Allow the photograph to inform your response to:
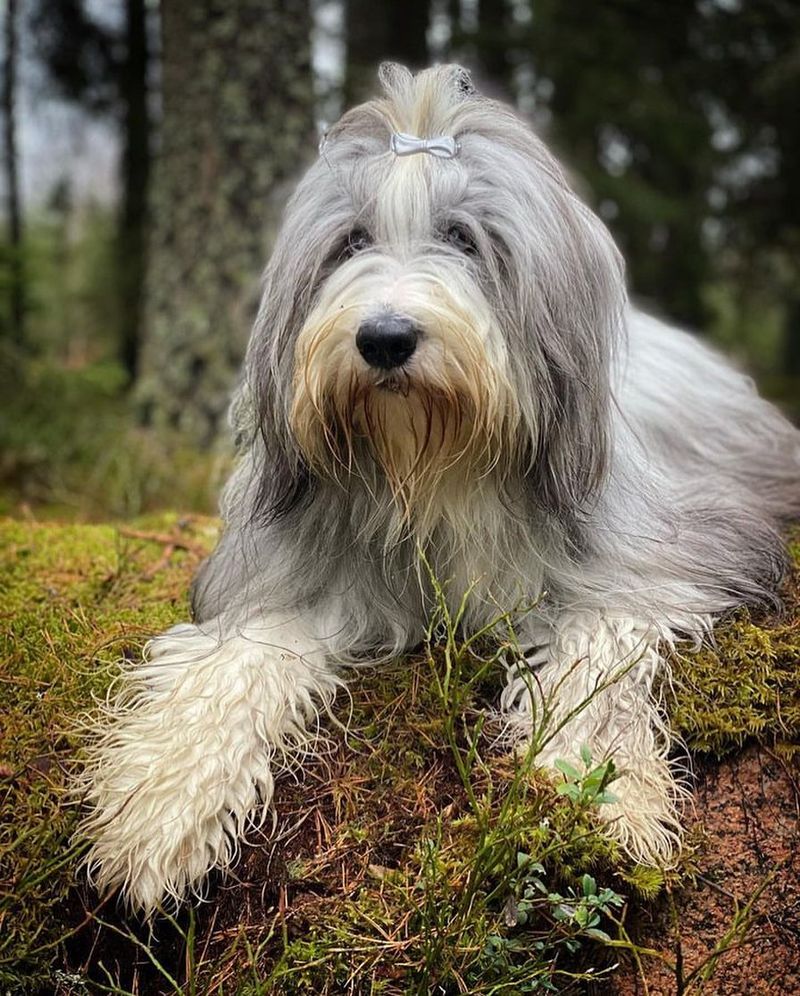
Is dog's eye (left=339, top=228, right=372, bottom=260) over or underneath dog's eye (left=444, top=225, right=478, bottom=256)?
underneath

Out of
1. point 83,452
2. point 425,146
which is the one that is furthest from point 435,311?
point 83,452

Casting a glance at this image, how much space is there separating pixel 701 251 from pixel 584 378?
35.7 ft

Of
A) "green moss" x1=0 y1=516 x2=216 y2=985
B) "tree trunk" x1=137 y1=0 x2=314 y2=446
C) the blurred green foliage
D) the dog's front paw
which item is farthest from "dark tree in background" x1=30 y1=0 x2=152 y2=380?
the dog's front paw

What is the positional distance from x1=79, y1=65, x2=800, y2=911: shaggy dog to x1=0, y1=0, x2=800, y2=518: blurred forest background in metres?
2.00

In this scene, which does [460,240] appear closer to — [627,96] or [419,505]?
[419,505]

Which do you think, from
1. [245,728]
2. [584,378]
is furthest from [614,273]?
[245,728]

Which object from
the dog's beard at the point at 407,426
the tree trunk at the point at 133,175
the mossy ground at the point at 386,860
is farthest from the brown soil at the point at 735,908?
the tree trunk at the point at 133,175

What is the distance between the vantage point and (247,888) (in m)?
2.40

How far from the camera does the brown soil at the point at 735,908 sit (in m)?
2.31

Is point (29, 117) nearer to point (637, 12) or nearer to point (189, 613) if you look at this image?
point (637, 12)

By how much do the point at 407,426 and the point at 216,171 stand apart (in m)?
3.88

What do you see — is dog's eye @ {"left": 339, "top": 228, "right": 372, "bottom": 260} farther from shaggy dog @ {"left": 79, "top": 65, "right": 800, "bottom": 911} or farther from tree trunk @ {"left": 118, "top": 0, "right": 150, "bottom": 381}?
tree trunk @ {"left": 118, "top": 0, "right": 150, "bottom": 381}

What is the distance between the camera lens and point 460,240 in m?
2.64

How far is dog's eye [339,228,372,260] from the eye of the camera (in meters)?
2.66
